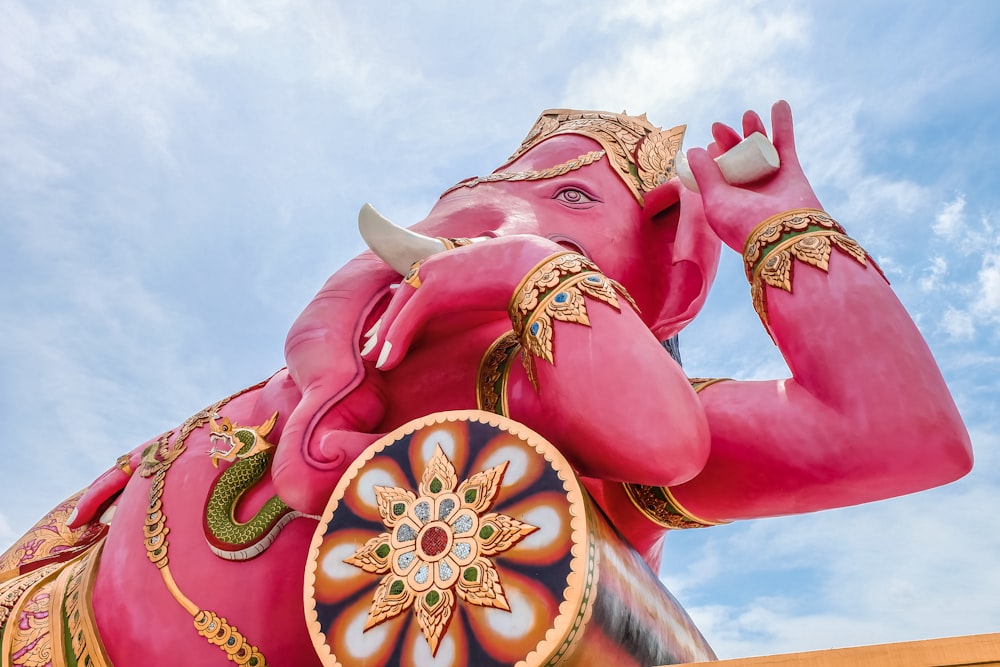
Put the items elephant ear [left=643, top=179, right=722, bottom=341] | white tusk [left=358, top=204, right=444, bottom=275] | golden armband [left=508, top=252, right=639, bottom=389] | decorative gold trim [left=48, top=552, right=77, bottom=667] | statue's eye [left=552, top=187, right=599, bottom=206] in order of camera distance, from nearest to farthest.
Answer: golden armband [left=508, top=252, right=639, bottom=389] → decorative gold trim [left=48, top=552, right=77, bottom=667] → white tusk [left=358, top=204, right=444, bottom=275] → elephant ear [left=643, top=179, right=722, bottom=341] → statue's eye [left=552, top=187, right=599, bottom=206]

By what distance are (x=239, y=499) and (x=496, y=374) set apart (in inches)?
45.4

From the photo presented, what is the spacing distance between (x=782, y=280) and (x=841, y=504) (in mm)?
763

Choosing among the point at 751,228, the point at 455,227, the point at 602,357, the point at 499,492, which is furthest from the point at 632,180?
the point at 499,492

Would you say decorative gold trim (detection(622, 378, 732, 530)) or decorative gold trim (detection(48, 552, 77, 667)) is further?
decorative gold trim (detection(48, 552, 77, 667))

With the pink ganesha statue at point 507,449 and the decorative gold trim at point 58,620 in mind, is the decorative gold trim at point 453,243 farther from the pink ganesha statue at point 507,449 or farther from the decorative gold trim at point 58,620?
the decorative gold trim at point 58,620

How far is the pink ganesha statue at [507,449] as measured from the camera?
2.68 meters

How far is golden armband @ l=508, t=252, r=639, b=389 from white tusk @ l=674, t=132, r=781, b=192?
669mm

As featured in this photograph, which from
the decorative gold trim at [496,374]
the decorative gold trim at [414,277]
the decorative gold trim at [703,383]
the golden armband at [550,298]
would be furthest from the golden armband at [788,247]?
the decorative gold trim at [414,277]

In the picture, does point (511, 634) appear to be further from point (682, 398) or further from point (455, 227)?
point (455, 227)

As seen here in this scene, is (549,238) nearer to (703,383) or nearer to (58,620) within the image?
(703,383)

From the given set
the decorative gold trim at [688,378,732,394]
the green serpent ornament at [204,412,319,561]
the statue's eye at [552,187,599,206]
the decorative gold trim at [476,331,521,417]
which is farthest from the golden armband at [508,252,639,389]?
the green serpent ornament at [204,412,319,561]

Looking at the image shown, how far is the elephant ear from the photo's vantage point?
3869mm

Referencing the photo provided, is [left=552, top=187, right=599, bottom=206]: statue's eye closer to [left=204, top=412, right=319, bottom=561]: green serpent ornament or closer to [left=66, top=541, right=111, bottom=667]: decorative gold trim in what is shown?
[left=204, top=412, right=319, bottom=561]: green serpent ornament

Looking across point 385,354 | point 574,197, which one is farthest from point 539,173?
point 385,354
